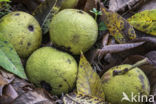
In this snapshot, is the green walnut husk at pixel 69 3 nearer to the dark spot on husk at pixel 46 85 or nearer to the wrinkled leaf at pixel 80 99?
the dark spot on husk at pixel 46 85

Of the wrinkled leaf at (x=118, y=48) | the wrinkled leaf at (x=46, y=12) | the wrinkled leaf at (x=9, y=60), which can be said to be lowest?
the wrinkled leaf at (x=118, y=48)

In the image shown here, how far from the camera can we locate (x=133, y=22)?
1.78m

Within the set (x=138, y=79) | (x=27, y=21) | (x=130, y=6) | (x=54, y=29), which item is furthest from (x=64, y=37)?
(x=130, y=6)

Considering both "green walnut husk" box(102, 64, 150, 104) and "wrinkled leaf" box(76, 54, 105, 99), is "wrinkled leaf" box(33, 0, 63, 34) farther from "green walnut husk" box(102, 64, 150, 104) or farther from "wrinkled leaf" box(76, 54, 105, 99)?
"green walnut husk" box(102, 64, 150, 104)

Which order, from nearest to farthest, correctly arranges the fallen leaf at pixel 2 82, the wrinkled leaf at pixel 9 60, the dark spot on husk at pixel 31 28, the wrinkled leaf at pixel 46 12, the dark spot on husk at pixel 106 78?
the fallen leaf at pixel 2 82
the wrinkled leaf at pixel 9 60
the dark spot on husk at pixel 106 78
the dark spot on husk at pixel 31 28
the wrinkled leaf at pixel 46 12

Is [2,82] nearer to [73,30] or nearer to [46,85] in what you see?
[46,85]

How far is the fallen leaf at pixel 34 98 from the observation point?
1.28 m

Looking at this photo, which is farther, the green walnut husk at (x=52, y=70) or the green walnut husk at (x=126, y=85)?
the green walnut husk at (x=52, y=70)

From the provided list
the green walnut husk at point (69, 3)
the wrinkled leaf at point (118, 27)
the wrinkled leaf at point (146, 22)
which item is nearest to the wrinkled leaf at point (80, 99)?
the wrinkled leaf at point (118, 27)

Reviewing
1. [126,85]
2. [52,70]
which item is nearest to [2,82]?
[52,70]

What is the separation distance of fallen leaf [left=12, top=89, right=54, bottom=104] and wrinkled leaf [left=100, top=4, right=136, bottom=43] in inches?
26.6

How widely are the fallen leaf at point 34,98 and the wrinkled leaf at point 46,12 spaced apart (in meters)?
0.60

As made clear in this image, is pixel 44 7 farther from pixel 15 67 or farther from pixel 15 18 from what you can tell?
pixel 15 67

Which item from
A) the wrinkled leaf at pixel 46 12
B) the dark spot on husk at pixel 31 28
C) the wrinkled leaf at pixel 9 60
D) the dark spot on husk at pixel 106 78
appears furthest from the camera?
the wrinkled leaf at pixel 46 12
